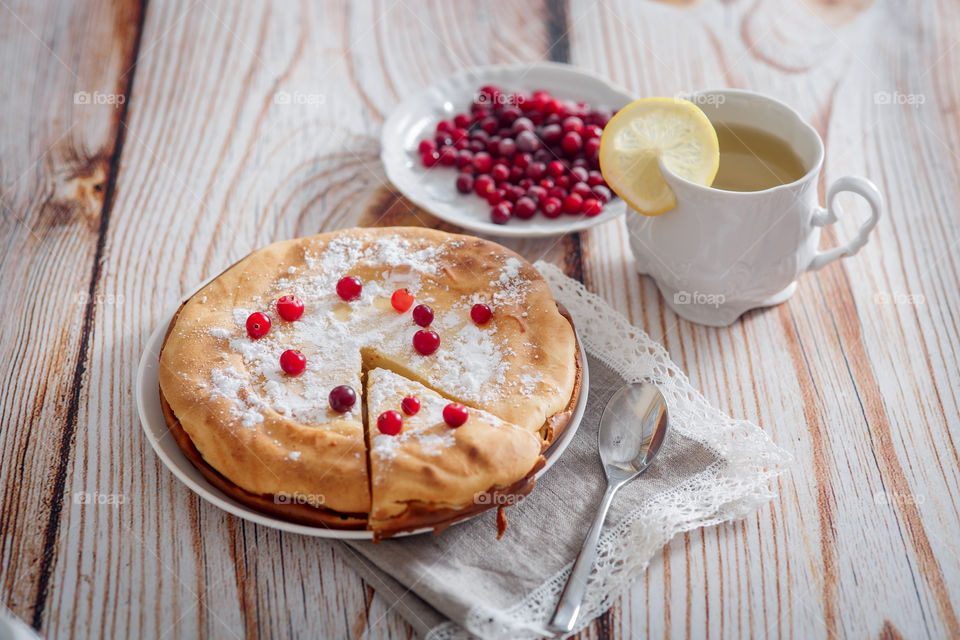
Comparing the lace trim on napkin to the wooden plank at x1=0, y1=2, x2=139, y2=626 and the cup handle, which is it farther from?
the wooden plank at x1=0, y1=2, x2=139, y2=626

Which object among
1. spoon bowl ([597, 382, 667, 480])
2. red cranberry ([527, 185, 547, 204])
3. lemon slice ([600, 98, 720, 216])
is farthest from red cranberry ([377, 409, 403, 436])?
red cranberry ([527, 185, 547, 204])

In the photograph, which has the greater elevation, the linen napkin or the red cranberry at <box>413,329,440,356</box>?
the red cranberry at <box>413,329,440,356</box>

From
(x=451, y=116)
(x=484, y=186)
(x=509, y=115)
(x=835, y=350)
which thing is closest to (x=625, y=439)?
(x=835, y=350)

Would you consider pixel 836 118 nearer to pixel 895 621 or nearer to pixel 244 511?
pixel 895 621

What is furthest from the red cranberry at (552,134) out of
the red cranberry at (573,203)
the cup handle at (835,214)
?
the cup handle at (835,214)

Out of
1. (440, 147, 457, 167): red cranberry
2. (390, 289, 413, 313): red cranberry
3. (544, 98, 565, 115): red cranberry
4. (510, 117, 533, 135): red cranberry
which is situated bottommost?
(440, 147, 457, 167): red cranberry

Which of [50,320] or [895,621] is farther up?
[50,320]

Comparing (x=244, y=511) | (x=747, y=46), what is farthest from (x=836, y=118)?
(x=244, y=511)
